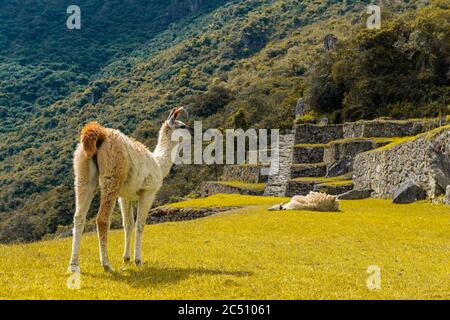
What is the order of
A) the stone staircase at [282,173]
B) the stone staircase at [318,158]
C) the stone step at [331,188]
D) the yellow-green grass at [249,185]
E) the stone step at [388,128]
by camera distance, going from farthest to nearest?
1. the yellow-green grass at [249,185]
2. the stone step at [388,128]
3. the stone staircase at [282,173]
4. the stone staircase at [318,158]
5. the stone step at [331,188]

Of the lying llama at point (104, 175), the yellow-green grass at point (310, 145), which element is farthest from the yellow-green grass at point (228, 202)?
the lying llama at point (104, 175)

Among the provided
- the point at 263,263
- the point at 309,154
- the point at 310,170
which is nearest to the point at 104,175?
the point at 263,263

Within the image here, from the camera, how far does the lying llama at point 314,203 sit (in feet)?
74.9

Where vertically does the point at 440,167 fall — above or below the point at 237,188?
above

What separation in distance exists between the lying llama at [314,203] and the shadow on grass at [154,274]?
45.3 feet

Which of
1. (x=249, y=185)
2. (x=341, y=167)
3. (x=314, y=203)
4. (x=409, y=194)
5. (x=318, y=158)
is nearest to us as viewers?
(x=314, y=203)

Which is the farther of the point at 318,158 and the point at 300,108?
the point at 300,108

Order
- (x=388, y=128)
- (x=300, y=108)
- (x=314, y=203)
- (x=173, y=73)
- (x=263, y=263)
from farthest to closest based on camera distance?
1. (x=173, y=73)
2. (x=300, y=108)
3. (x=388, y=128)
4. (x=314, y=203)
5. (x=263, y=263)

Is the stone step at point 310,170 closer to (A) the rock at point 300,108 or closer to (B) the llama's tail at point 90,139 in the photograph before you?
(A) the rock at point 300,108

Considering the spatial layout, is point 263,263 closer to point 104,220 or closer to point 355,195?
point 104,220

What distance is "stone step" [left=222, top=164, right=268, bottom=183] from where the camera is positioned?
42750 mm

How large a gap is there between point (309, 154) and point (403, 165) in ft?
46.8

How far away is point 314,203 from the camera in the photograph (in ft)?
75.9
